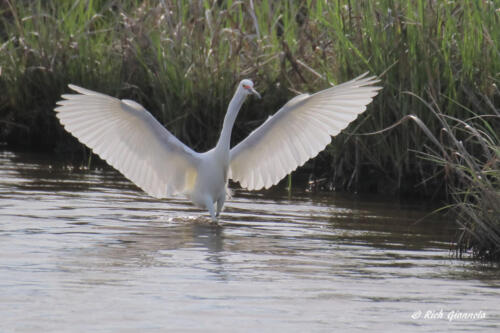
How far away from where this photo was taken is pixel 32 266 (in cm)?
588

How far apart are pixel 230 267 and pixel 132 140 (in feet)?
7.68

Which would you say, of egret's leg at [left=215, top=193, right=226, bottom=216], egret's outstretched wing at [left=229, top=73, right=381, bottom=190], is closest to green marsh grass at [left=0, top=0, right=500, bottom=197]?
egret's outstretched wing at [left=229, top=73, right=381, bottom=190]

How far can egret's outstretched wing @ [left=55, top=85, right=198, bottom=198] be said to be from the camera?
7859mm

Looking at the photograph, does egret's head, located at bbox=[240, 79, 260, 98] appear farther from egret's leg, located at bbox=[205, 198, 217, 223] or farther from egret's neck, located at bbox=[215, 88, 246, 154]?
egret's leg, located at bbox=[205, 198, 217, 223]

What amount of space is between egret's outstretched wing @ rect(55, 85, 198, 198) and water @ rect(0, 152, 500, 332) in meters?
0.30

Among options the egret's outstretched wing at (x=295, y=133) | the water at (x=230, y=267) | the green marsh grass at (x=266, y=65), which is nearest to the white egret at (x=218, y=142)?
the egret's outstretched wing at (x=295, y=133)

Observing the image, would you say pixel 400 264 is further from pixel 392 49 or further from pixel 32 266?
pixel 392 49

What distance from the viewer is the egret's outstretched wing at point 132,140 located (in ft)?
25.8

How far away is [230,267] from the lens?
6.14m

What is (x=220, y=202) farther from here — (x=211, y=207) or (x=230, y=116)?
(x=230, y=116)

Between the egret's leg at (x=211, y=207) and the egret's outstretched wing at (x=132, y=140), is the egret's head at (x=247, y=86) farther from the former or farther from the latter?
the egret's leg at (x=211, y=207)

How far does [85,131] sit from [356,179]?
106 inches

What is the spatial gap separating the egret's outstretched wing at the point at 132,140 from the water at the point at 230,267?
0.30 m

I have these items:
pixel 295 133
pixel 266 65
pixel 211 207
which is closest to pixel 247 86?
pixel 295 133
